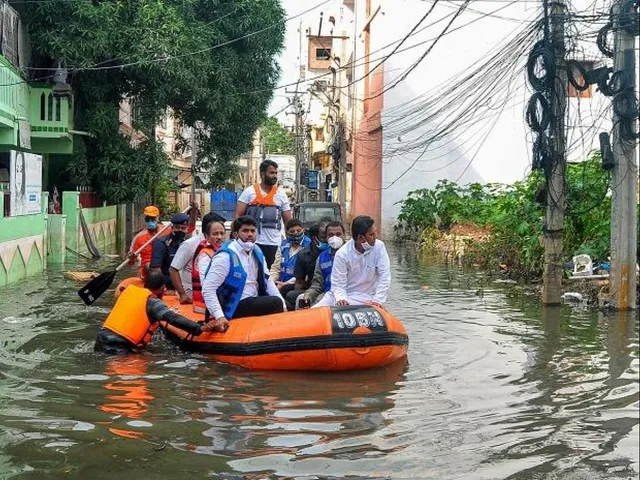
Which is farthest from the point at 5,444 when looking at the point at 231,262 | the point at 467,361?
the point at 467,361

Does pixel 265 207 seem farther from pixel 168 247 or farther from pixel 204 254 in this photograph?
pixel 204 254

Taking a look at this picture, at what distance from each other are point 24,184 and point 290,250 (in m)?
7.78

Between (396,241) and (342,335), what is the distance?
20362mm

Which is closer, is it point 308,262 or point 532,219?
point 308,262

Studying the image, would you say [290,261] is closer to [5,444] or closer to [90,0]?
[5,444]

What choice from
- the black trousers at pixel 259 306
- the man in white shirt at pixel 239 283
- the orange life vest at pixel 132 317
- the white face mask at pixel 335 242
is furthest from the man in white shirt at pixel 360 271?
the orange life vest at pixel 132 317

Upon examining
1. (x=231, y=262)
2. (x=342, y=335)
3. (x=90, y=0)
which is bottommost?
(x=342, y=335)

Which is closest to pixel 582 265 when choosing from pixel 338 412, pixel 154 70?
pixel 338 412

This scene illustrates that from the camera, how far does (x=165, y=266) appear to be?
10.3 meters

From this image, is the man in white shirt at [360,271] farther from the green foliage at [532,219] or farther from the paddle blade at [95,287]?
the green foliage at [532,219]

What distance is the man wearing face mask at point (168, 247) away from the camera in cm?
1020

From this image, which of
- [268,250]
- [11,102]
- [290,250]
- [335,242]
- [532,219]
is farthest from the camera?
[11,102]

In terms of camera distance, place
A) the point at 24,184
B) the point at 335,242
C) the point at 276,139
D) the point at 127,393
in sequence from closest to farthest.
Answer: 1. the point at 127,393
2. the point at 335,242
3. the point at 24,184
4. the point at 276,139

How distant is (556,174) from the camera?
37.6 ft
